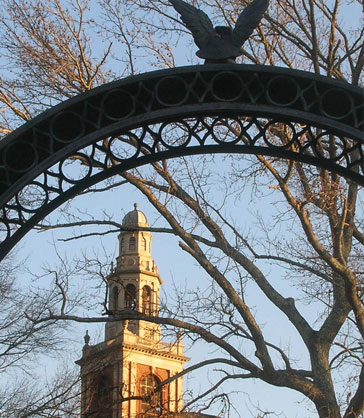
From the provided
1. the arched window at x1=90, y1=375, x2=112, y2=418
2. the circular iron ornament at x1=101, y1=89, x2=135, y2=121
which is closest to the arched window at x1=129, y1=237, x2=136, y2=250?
the arched window at x1=90, y1=375, x2=112, y2=418

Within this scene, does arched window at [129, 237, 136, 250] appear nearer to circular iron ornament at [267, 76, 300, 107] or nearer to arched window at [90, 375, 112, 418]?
arched window at [90, 375, 112, 418]

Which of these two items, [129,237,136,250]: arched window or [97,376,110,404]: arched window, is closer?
[97,376,110,404]: arched window

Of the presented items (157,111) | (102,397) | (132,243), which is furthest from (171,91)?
(132,243)

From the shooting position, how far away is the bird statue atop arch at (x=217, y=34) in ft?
21.7

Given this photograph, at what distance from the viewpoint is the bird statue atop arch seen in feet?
21.7

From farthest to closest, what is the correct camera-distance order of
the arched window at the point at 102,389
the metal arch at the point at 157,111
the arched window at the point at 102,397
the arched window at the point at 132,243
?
the arched window at the point at 132,243 → the arched window at the point at 102,389 → the arched window at the point at 102,397 → the metal arch at the point at 157,111

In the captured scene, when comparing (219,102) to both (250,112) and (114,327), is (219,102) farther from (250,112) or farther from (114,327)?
(114,327)

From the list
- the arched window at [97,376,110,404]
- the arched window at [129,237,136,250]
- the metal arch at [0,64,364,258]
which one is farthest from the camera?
the arched window at [129,237,136,250]

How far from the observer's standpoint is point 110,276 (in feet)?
58.4

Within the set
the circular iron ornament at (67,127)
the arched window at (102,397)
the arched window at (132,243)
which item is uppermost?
the arched window at (132,243)

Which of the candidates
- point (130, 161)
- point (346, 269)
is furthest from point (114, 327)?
point (130, 161)

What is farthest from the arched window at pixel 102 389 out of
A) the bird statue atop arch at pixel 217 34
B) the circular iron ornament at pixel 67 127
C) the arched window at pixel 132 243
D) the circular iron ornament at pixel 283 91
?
the arched window at pixel 132 243

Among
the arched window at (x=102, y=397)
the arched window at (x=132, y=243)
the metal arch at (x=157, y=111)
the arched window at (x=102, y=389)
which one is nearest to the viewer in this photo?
the metal arch at (x=157, y=111)

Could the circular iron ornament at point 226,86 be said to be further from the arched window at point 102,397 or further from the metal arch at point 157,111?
the arched window at point 102,397
